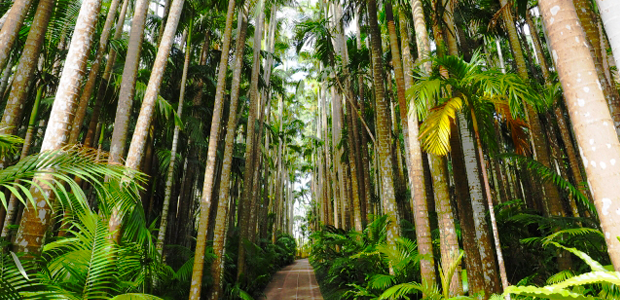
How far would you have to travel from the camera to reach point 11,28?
368 cm

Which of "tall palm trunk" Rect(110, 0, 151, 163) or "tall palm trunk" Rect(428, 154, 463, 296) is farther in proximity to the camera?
"tall palm trunk" Rect(110, 0, 151, 163)

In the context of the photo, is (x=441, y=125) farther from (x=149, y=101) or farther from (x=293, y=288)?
(x=293, y=288)


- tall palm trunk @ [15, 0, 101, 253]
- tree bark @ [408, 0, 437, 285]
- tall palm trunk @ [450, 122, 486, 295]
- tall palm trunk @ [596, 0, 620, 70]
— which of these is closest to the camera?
tall palm trunk @ [596, 0, 620, 70]

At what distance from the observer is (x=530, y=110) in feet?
19.8

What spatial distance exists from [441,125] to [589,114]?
1.79 m

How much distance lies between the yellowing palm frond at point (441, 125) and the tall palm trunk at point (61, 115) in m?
4.07

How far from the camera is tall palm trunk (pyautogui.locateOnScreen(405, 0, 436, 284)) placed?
4.38m

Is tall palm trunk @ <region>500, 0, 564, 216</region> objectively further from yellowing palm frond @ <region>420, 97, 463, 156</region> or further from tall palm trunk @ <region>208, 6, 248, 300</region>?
tall palm trunk @ <region>208, 6, 248, 300</region>

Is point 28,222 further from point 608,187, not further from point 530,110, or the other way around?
point 530,110

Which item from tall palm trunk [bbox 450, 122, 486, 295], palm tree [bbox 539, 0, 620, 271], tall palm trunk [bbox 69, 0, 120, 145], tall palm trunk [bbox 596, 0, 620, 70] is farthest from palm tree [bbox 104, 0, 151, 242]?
tall palm trunk [bbox 596, 0, 620, 70]

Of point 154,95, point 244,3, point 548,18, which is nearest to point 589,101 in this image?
point 548,18

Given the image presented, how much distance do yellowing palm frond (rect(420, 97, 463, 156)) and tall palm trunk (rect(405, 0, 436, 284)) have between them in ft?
1.68

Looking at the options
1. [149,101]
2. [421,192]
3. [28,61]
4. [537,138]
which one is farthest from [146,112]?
[537,138]

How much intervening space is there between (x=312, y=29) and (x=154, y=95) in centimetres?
544
